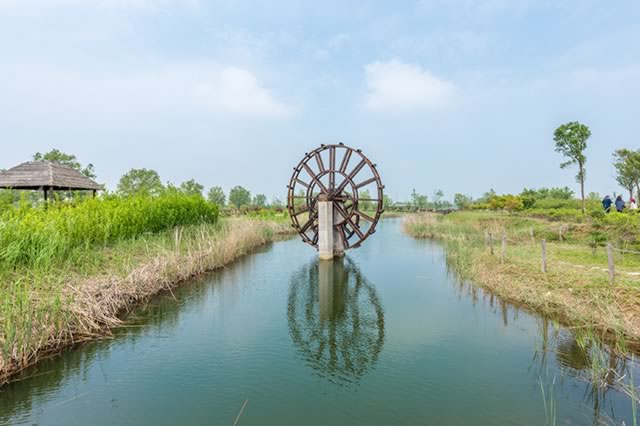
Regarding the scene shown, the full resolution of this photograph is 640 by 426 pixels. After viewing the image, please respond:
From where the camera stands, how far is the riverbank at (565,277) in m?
5.35

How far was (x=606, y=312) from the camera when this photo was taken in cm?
541

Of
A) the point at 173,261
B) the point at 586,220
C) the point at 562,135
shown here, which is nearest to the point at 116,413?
the point at 173,261

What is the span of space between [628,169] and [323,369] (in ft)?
75.0

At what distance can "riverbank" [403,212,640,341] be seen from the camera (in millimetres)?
5352

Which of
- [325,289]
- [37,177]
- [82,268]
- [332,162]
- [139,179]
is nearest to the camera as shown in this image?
[82,268]

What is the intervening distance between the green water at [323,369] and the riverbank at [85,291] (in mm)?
288

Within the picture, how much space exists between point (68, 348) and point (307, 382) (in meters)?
3.51

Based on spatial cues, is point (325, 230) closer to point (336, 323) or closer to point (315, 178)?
point (315, 178)

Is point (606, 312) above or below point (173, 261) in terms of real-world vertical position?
below

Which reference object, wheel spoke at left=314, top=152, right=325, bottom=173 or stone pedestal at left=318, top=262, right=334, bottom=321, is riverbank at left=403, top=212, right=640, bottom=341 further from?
wheel spoke at left=314, top=152, right=325, bottom=173

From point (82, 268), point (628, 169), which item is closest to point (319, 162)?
point (82, 268)

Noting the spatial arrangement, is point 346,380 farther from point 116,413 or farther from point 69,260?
point 69,260

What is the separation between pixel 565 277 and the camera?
6719mm

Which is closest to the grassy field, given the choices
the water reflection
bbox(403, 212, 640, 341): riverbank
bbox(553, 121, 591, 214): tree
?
the water reflection
